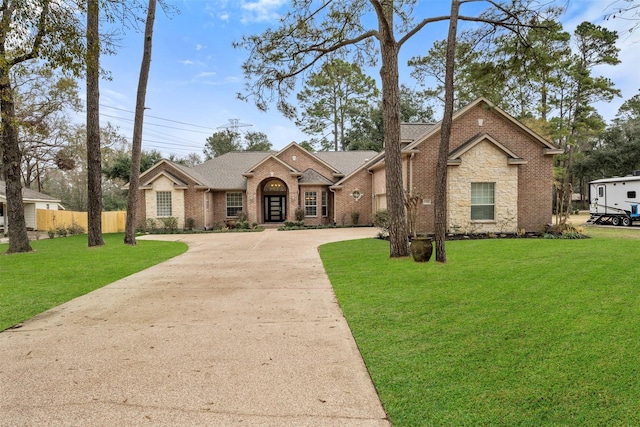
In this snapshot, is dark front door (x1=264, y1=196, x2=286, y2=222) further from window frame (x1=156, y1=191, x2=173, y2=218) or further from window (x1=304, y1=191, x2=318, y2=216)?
window frame (x1=156, y1=191, x2=173, y2=218)

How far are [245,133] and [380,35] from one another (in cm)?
4450

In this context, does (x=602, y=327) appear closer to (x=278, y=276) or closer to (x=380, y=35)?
(x=278, y=276)

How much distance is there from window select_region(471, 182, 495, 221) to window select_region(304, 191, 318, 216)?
11608mm

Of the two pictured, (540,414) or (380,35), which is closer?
(540,414)

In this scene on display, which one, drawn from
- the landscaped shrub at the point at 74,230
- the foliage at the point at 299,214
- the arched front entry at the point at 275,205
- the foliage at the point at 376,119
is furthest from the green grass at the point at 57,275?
the foliage at the point at 376,119

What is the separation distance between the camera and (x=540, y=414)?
249 centimetres

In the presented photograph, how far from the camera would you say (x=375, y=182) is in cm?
2253

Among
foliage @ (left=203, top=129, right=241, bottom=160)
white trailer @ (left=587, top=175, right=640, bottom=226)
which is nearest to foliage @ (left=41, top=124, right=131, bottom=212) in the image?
foliage @ (left=203, top=129, right=241, bottom=160)

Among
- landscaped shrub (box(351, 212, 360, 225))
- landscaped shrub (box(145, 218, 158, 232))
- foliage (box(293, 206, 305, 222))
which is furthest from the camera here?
foliage (box(293, 206, 305, 222))

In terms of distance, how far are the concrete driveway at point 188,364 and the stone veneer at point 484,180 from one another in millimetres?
11649

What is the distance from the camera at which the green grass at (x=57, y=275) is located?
5594mm

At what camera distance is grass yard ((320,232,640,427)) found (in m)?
2.59

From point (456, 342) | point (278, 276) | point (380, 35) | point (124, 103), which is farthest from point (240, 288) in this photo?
point (124, 103)

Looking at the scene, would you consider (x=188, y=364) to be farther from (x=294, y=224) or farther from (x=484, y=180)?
(x=294, y=224)
